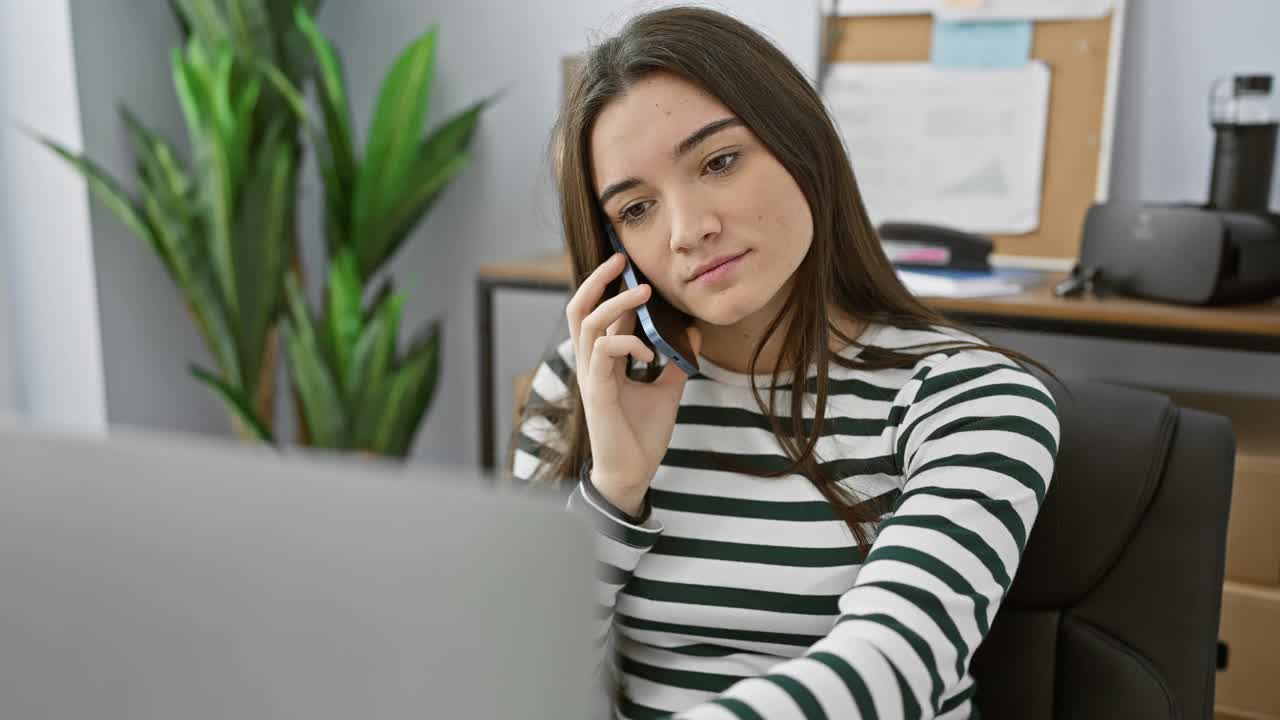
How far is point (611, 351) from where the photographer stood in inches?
36.2

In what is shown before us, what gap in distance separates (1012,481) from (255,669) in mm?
600

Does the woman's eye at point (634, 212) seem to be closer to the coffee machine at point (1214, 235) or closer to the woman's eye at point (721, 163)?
the woman's eye at point (721, 163)

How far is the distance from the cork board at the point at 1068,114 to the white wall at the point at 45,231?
64.8 inches

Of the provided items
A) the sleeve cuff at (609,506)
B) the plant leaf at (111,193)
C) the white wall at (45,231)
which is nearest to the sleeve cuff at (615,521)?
the sleeve cuff at (609,506)

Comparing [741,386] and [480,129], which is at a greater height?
[480,129]

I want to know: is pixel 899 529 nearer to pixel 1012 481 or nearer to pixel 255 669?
pixel 1012 481

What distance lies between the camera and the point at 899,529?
786 millimetres

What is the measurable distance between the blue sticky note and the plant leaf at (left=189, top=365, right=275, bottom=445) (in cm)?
152

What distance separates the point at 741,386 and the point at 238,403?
1457mm

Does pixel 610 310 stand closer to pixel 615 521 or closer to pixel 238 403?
pixel 615 521

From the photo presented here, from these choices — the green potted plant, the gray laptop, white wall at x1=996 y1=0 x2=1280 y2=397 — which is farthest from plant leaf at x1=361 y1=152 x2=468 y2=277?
the gray laptop

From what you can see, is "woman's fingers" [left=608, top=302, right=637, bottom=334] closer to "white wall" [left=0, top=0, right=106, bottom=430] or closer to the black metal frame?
the black metal frame

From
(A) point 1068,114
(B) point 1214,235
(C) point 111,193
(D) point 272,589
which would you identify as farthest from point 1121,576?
(C) point 111,193

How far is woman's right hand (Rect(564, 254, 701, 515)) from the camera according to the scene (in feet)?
3.00
